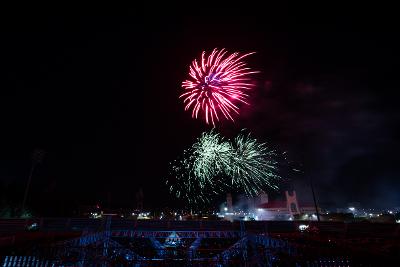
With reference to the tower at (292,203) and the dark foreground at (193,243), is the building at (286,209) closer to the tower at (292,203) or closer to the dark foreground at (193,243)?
the tower at (292,203)

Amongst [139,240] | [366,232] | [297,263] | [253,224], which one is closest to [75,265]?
[297,263]

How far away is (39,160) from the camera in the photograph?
39.1 meters

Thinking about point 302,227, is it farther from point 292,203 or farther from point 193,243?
point 292,203

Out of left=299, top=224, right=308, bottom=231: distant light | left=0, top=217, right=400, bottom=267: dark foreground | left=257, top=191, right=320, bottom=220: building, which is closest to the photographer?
left=0, top=217, right=400, bottom=267: dark foreground

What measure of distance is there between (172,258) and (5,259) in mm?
6523

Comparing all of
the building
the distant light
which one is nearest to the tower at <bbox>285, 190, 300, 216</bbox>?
the building

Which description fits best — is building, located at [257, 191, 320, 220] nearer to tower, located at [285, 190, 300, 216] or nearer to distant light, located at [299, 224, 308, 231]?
tower, located at [285, 190, 300, 216]

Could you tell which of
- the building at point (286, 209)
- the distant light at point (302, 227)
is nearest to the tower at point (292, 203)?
the building at point (286, 209)

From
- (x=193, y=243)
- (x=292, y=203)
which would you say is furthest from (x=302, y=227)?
(x=292, y=203)

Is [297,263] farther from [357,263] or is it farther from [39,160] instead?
[39,160]

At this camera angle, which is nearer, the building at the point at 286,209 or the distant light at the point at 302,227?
the distant light at the point at 302,227

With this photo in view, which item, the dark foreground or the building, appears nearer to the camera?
the dark foreground

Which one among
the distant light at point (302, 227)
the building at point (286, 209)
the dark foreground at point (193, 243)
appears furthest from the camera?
the building at point (286, 209)

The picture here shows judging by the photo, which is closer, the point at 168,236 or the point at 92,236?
the point at 92,236
